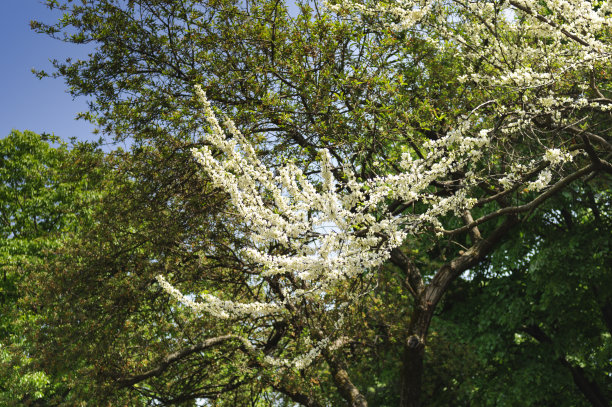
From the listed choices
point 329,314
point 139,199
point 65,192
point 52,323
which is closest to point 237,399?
point 329,314

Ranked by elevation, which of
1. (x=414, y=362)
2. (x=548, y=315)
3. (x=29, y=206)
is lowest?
(x=414, y=362)

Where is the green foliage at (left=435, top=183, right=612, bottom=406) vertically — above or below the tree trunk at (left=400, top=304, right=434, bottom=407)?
above

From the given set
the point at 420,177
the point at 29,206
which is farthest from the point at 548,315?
the point at 29,206

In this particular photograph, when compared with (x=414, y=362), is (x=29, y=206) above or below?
above

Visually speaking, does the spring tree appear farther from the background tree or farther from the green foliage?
the background tree

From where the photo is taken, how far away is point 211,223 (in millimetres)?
8555

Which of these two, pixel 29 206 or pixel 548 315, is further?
pixel 29 206

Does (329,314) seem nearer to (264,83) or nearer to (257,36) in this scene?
(264,83)

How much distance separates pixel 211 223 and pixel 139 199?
1.27 metres

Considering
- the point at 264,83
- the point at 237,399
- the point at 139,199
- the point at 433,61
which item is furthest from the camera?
the point at 237,399

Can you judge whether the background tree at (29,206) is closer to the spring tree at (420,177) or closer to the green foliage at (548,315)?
the spring tree at (420,177)

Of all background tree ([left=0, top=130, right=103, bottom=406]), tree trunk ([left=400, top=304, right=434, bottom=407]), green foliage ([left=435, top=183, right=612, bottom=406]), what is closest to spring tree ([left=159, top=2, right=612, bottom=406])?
tree trunk ([left=400, top=304, right=434, bottom=407])

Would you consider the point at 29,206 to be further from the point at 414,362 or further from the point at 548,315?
the point at 548,315

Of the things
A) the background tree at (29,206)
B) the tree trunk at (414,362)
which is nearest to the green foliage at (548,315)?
the tree trunk at (414,362)
